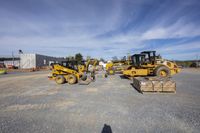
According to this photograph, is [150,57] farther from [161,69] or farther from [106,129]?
[106,129]

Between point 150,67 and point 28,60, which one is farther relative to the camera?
point 28,60

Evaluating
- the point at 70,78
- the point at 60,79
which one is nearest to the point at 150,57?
the point at 70,78

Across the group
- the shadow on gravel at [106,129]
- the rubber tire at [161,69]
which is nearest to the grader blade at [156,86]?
the rubber tire at [161,69]

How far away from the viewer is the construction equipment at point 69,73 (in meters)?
11.3

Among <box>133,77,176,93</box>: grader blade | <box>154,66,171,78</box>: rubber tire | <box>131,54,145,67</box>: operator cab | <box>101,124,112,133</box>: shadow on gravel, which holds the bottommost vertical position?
<box>101,124,112,133</box>: shadow on gravel

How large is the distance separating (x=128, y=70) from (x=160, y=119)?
28.4 feet

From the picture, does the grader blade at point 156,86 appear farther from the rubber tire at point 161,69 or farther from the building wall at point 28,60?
the building wall at point 28,60

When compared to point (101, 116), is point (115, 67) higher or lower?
higher

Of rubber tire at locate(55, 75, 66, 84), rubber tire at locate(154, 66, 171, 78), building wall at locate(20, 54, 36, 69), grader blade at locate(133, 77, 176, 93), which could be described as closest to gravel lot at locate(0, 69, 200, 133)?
grader blade at locate(133, 77, 176, 93)

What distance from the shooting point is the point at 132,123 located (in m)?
3.93

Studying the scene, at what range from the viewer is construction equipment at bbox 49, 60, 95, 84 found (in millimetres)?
11273

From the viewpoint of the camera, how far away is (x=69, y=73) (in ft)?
38.8

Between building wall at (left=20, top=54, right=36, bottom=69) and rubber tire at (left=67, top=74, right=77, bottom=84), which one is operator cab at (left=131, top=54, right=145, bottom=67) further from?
building wall at (left=20, top=54, right=36, bottom=69)

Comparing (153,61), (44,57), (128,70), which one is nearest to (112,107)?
(128,70)
